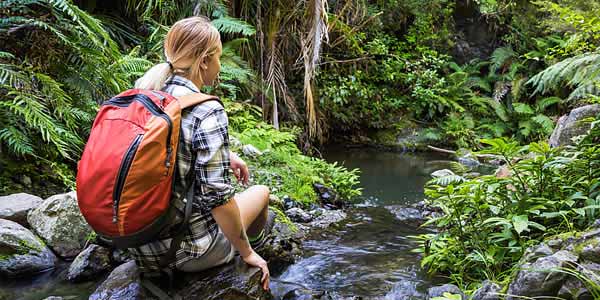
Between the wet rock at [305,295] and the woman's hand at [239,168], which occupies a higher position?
the woman's hand at [239,168]

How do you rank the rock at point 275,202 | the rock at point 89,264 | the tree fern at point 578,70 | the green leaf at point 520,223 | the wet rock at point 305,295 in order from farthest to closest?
the rock at point 275,202, the tree fern at point 578,70, the rock at point 89,264, the wet rock at point 305,295, the green leaf at point 520,223

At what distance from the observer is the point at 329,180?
6.09m

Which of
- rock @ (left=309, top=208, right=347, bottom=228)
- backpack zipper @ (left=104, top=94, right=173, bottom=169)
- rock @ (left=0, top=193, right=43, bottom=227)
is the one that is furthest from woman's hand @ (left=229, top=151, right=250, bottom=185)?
rock @ (left=309, top=208, right=347, bottom=228)

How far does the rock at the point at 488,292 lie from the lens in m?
2.31

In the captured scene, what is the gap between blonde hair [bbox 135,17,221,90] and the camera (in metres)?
2.08

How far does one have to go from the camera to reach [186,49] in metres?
2.11

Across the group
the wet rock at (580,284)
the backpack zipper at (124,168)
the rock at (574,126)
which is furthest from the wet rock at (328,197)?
the backpack zipper at (124,168)

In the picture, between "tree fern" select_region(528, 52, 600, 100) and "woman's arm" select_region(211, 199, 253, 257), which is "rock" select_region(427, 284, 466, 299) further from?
"tree fern" select_region(528, 52, 600, 100)

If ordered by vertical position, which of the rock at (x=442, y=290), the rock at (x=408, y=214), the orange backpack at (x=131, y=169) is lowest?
the rock at (x=408, y=214)

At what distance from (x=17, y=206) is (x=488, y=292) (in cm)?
332

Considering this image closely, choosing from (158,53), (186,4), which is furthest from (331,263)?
(186,4)

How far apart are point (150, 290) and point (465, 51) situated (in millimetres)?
11679

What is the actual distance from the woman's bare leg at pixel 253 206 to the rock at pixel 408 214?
273cm

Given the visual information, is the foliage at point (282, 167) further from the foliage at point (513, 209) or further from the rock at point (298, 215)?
the foliage at point (513, 209)
